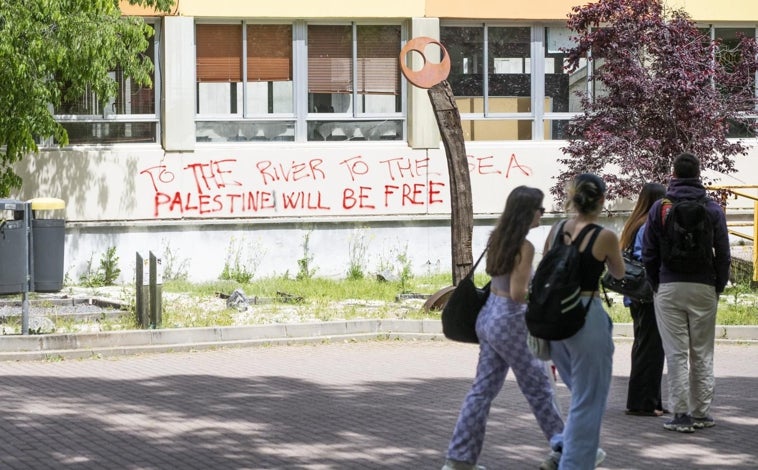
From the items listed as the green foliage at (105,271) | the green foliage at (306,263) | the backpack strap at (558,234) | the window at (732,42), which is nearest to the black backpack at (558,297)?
the backpack strap at (558,234)

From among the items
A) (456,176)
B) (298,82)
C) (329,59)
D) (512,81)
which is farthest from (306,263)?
(456,176)

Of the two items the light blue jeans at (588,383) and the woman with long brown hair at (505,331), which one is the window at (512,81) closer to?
the woman with long brown hair at (505,331)

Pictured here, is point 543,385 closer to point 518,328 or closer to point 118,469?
point 518,328

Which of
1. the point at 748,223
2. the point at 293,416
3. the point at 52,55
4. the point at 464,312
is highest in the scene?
the point at 52,55

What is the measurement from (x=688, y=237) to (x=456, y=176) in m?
7.79

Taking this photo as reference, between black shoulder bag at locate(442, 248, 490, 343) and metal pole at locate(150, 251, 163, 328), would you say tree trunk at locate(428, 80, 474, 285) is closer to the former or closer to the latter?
metal pole at locate(150, 251, 163, 328)

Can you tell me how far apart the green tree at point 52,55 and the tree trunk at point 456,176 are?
4685mm

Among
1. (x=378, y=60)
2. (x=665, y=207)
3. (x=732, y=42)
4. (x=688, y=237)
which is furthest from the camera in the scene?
(x=732, y=42)

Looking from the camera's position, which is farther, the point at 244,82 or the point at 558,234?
the point at 244,82

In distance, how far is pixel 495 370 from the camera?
7738 mm

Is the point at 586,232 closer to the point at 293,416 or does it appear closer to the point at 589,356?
the point at 589,356

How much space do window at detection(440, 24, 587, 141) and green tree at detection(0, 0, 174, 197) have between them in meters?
5.79

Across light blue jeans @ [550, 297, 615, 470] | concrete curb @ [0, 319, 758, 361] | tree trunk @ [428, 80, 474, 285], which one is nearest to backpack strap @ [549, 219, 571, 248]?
light blue jeans @ [550, 297, 615, 470]

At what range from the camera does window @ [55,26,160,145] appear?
21.6 meters
